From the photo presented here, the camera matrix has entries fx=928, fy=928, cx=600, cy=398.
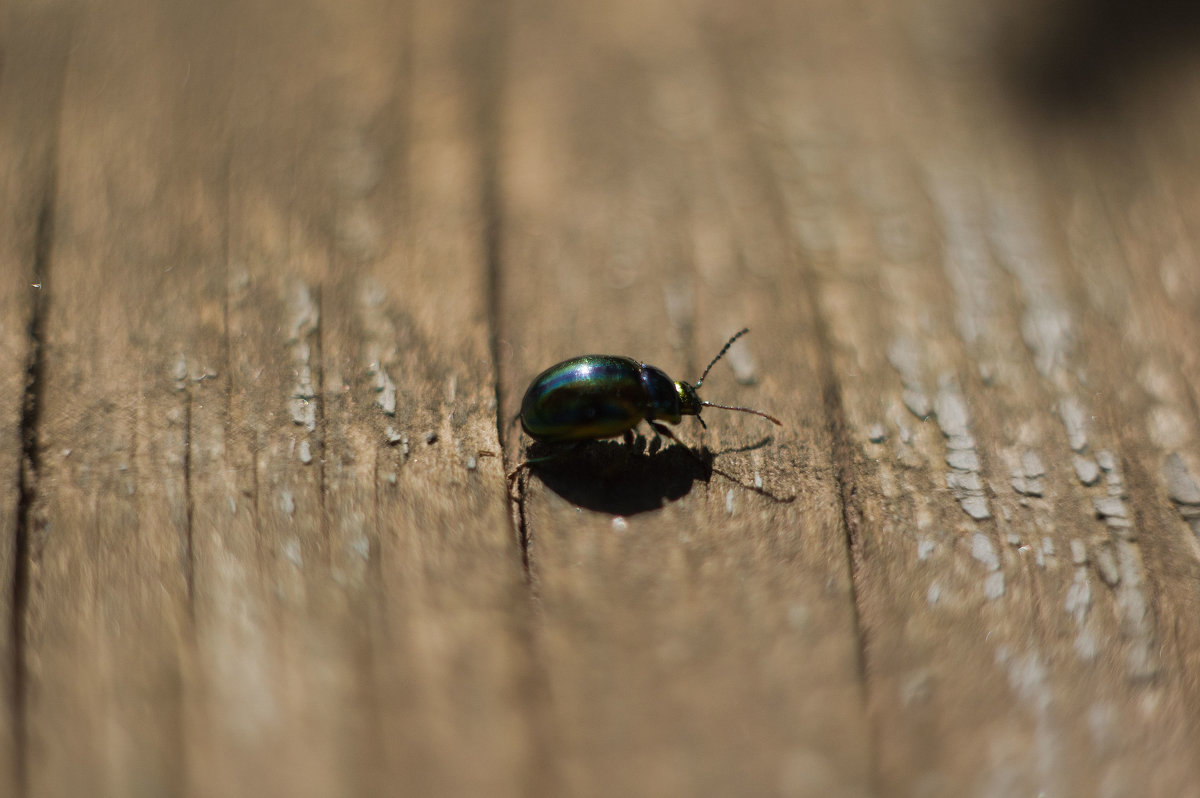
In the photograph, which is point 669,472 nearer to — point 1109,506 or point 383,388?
point 383,388

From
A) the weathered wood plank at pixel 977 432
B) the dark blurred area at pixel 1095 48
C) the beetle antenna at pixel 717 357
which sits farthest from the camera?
the dark blurred area at pixel 1095 48

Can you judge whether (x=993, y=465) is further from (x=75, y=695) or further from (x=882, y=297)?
(x=75, y=695)

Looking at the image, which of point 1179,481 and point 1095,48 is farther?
point 1095,48

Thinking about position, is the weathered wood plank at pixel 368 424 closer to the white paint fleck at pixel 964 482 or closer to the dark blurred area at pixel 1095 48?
the white paint fleck at pixel 964 482

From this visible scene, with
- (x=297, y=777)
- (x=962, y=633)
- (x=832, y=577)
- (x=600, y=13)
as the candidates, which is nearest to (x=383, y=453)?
(x=297, y=777)

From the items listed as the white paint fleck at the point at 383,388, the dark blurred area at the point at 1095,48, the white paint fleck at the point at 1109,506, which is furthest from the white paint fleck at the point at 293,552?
the dark blurred area at the point at 1095,48

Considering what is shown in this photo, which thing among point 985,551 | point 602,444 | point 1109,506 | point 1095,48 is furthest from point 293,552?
point 1095,48

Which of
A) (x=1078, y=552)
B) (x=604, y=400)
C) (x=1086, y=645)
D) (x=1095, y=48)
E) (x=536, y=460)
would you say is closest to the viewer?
(x=1086, y=645)

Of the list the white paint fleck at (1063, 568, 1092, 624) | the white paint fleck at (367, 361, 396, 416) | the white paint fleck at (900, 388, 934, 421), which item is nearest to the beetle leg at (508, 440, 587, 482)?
the white paint fleck at (367, 361, 396, 416)
